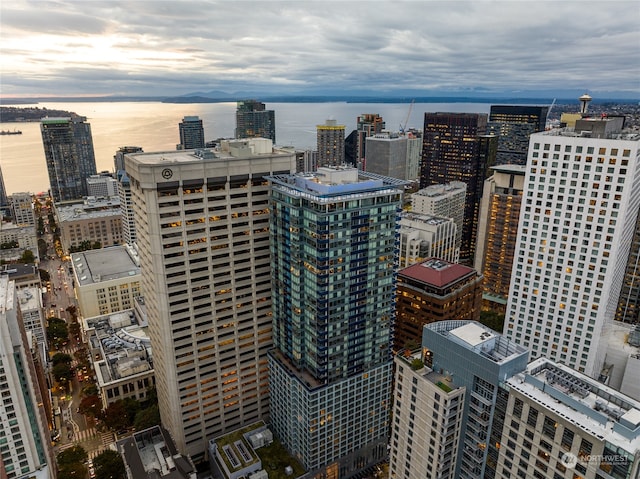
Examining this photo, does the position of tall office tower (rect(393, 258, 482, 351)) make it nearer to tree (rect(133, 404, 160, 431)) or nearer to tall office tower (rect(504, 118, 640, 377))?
tall office tower (rect(504, 118, 640, 377))

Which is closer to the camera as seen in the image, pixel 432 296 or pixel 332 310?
pixel 332 310

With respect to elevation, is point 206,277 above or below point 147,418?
above

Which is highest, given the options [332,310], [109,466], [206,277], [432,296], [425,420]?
[206,277]

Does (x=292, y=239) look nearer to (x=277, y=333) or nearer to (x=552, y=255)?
(x=277, y=333)

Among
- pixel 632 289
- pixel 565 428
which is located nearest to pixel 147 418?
pixel 565 428

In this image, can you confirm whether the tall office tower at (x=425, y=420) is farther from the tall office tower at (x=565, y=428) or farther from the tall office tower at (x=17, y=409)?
the tall office tower at (x=17, y=409)

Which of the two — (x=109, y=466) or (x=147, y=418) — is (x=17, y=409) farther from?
(x=147, y=418)
